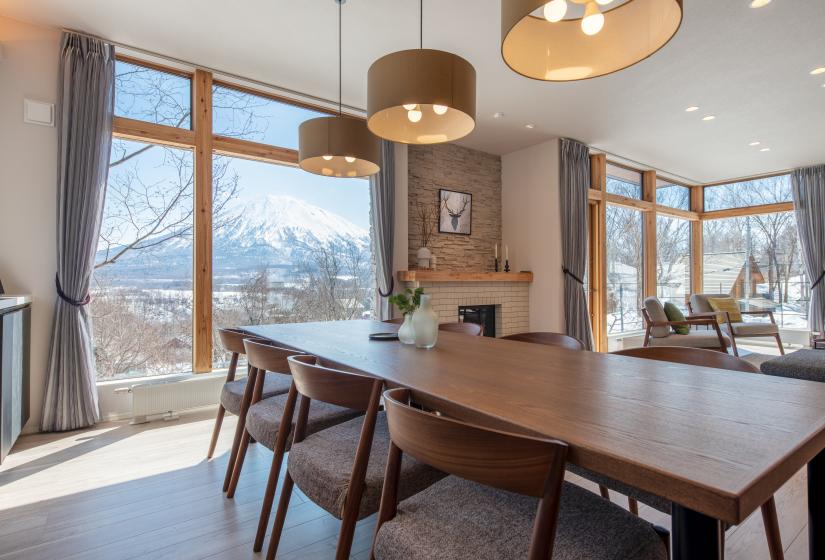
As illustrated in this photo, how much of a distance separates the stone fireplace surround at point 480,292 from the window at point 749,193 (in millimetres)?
4594

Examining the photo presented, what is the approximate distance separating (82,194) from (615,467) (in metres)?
3.63

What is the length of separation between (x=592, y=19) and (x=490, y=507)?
1457 mm

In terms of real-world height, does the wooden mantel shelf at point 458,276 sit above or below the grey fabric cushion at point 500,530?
above

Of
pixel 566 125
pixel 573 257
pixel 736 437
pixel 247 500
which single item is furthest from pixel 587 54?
pixel 573 257

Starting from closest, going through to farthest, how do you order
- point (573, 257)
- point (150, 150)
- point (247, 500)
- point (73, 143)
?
point (247, 500) → point (73, 143) → point (150, 150) → point (573, 257)

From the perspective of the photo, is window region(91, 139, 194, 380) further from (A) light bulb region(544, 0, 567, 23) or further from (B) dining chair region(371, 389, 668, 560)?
(A) light bulb region(544, 0, 567, 23)

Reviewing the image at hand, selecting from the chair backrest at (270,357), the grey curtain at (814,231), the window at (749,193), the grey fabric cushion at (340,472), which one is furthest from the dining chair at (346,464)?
the window at (749,193)

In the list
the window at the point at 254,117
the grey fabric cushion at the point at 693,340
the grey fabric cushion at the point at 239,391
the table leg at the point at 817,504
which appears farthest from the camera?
the grey fabric cushion at the point at 693,340

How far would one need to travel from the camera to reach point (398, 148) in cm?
461

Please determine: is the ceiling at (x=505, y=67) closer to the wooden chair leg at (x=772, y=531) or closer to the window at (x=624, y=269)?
the window at (x=624, y=269)

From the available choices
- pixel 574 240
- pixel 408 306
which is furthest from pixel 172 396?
pixel 574 240

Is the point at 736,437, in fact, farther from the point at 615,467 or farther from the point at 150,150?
the point at 150,150

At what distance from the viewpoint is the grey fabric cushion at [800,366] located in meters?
2.73

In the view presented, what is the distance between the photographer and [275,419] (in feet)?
5.84
